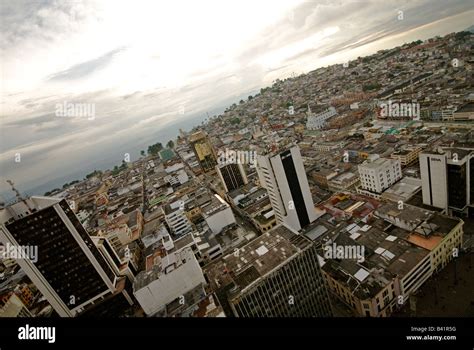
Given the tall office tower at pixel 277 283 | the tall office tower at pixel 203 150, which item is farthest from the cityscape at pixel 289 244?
the tall office tower at pixel 203 150

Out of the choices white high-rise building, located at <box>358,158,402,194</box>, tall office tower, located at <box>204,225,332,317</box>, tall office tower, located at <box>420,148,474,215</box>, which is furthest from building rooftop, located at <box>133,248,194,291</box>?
tall office tower, located at <box>420,148,474,215</box>

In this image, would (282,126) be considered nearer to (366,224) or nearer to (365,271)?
(366,224)

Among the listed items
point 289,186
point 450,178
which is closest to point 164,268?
point 289,186

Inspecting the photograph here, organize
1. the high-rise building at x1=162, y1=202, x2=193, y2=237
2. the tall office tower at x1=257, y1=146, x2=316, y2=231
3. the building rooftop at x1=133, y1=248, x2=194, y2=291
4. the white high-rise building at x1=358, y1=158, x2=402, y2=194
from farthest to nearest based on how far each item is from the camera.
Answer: the high-rise building at x1=162, y1=202, x2=193, y2=237
the white high-rise building at x1=358, y1=158, x2=402, y2=194
the tall office tower at x1=257, y1=146, x2=316, y2=231
the building rooftop at x1=133, y1=248, x2=194, y2=291

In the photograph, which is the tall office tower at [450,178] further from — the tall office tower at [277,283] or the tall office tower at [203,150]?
the tall office tower at [203,150]

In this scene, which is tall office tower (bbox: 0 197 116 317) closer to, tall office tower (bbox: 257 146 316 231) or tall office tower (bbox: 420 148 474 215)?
tall office tower (bbox: 257 146 316 231)

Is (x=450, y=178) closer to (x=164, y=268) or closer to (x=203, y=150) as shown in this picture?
(x=164, y=268)
